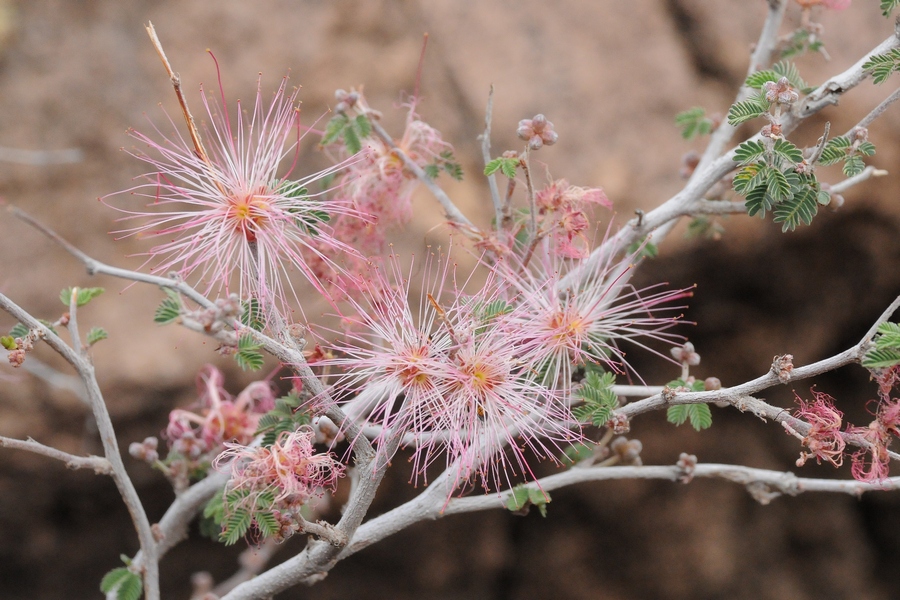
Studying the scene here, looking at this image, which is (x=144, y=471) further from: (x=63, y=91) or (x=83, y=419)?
(x=63, y=91)

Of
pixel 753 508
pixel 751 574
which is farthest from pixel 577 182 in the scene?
pixel 751 574

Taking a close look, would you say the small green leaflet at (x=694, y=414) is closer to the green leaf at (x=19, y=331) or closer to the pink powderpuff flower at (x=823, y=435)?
the pink powderpuff flower at (x=823, y=435)

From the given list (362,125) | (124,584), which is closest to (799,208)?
(362,125)

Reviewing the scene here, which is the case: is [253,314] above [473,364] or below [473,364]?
above

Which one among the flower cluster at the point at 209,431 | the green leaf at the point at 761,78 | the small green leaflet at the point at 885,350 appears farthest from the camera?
the flower cluster at the point at 209,431

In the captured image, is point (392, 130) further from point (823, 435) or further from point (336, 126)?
point (823, 435)

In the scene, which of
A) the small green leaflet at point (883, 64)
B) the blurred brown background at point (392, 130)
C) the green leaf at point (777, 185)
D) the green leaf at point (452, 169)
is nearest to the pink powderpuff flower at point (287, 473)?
the green leaf at point (452, 169)

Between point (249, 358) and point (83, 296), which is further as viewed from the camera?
point (83, 296)
